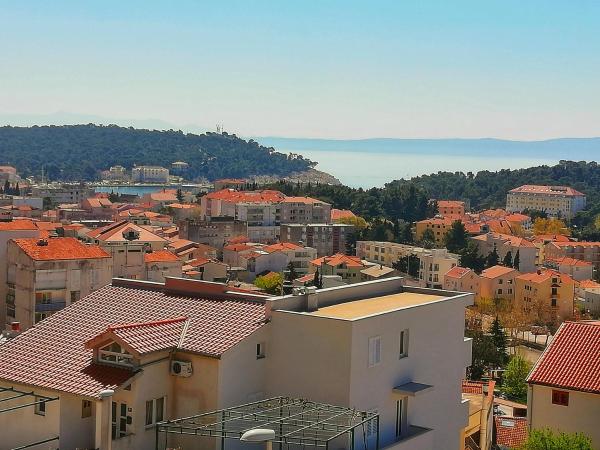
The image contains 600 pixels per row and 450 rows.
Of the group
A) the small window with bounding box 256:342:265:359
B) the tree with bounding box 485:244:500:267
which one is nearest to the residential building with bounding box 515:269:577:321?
the tree with bounding box 485:244:500:267

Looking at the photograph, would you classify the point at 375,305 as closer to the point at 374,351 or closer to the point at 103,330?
the point at 374,351

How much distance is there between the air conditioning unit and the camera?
888 cm

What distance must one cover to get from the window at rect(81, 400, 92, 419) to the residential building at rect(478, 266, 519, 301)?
48.8m

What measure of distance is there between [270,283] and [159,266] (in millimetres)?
12837

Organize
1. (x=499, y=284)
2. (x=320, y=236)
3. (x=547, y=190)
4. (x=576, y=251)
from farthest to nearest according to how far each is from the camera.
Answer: (x=547, y=190), (x=576, y=251), (x=320, y=236), (x=499, y=284)

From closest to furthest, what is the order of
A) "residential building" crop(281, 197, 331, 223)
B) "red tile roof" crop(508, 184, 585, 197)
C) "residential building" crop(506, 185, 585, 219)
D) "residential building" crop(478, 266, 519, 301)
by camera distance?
1. "residential building" crop(478, 266, 519, 301)
2. "residential building" crop(281, 197, 331, 223)
3. "residential building" crop(506, 185, 585, 219)
4. "red tile roof" crop(508, 184, 585, 197)

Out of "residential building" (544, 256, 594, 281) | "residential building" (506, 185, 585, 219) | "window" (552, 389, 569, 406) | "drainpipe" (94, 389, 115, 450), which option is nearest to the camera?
"drainpipe" (94, 389, 115, 450)

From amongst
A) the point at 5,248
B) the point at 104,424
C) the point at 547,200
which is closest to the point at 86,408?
the point at 104,424

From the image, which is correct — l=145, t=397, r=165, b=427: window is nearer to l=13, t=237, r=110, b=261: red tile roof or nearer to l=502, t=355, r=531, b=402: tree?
l=13, t=237, r=110, b=261: red tile roof

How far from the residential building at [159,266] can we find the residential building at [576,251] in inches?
1785

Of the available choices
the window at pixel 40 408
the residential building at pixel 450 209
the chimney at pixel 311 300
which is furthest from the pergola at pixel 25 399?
the residential building at pixel 450 209

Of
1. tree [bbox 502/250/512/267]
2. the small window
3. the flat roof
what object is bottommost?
tree [bbox 502/250/512/267]

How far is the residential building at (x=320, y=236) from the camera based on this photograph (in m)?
69.1

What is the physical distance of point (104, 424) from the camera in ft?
26.9
